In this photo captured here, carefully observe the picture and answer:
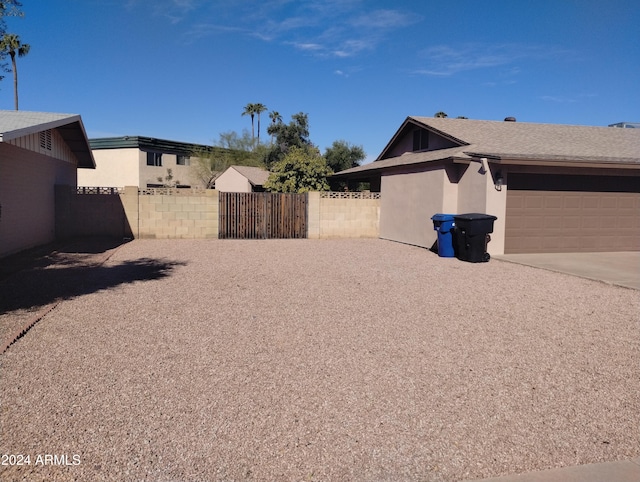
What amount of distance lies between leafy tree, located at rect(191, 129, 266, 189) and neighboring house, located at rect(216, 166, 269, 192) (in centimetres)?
471

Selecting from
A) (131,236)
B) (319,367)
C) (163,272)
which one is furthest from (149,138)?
(319,367)

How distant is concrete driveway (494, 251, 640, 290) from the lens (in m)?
11.2

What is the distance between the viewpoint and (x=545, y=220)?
15641 millimetres

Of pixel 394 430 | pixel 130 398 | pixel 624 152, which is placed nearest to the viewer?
pixel 394 430

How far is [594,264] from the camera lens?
1335 cm

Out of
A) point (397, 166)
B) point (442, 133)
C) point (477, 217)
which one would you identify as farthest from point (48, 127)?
point (442, 133)

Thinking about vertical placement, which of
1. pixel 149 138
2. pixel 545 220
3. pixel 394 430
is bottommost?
pixel 394 430

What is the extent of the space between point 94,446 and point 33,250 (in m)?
13.2

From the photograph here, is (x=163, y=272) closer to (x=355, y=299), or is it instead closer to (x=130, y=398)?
(x=355, y=299)

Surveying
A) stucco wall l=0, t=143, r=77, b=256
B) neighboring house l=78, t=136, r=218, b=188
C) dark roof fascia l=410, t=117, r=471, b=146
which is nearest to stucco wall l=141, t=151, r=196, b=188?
neighboring house l=78, t=136, r=218, b=188

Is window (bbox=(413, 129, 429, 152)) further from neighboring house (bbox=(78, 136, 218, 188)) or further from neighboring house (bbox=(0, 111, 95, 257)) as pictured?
neighboring house (bbox=(78, 136, 218, 188))

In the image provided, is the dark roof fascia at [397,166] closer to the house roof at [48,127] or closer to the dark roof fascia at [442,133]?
the dark roof fascia at [442,133]

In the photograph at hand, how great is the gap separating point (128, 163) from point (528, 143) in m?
34.3

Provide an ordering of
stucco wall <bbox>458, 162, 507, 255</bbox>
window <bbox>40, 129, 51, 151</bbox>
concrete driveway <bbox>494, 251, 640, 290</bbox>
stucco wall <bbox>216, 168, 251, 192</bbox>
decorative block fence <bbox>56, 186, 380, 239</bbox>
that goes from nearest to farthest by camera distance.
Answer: concrete driveway <bbox>494, 251, 640, 290</bbox> < stucco wall <bbox>458, 162, 507, 255</bbox> < window <bbox>40, 129, 51, 151</bbox> < decorative block fence <bbox>56, 186, 380, 239</bbox> < stucco wall <bbox>216, 168, 251, 192</bbox>
